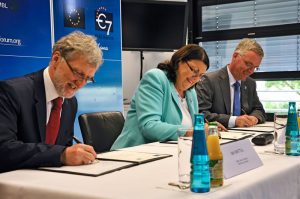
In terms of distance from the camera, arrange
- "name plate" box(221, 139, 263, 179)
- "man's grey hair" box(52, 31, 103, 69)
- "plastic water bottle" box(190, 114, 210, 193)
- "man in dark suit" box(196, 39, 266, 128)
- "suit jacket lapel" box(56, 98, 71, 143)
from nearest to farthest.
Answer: "plastic water bottle" box(190, 114, 210, 193)
"name plate" box(221, 139, 263, 179)
"man's grey hair" box(52, 31, 103, 69)
"suit jacket lapel" box(56, 98, 71, 143)
"man in dark suit" box(196, 39, 266, 128)

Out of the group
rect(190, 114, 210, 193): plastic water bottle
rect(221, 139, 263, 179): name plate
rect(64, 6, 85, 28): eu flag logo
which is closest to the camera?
rect(190, 114, 210, 193): plastic water bottle

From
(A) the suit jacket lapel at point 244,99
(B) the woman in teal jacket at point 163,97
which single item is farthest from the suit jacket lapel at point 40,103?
(A) the suit jacket lapel at point 244,99

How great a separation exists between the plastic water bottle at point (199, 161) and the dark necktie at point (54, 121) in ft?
2.91

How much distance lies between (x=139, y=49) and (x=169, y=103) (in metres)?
2.65

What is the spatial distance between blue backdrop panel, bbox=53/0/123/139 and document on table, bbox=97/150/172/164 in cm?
230

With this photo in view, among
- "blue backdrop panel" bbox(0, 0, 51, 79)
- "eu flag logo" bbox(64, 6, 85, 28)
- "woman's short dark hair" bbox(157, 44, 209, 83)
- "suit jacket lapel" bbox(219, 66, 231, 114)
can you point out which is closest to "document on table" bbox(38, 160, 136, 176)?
"woman's short dark hair" bbox(157, 44, 209, 83)

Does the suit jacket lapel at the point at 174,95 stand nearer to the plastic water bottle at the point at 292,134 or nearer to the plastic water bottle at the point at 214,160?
the plastic water bottle at the point at 292,134

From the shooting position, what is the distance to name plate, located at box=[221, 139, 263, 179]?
1.40 meters

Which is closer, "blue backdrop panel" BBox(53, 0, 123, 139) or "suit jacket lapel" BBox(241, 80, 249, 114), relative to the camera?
"suit jacket lapel" BBox(241, 80, 249, 114)

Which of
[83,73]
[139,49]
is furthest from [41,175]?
[139,49]

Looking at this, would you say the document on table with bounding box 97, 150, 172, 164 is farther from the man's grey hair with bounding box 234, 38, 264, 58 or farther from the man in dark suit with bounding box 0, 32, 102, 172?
the man's grey hair with bounding box 234, 38, 264, 58

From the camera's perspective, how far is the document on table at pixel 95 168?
1.45 metres

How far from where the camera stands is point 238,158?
1.49 m

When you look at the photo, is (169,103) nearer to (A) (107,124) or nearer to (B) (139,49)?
(A) (107,124)
